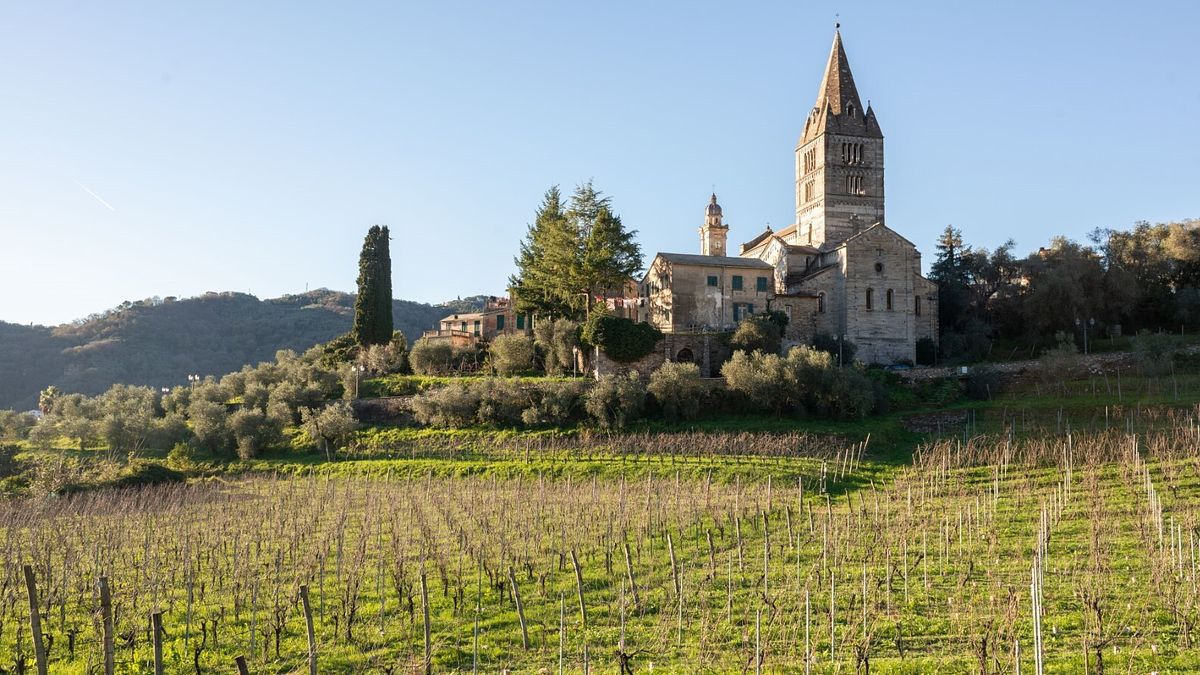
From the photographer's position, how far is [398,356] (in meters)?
46.5

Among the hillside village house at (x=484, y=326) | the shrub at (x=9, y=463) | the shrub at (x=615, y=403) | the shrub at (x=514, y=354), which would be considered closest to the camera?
the shrub at (x=615, y=403)

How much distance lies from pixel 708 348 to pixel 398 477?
17621mm

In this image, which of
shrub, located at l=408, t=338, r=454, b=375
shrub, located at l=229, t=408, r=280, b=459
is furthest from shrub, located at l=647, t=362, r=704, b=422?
shrub, located at l=229, t=408, r=280, b=459

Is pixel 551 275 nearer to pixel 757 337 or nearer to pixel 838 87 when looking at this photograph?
pixel 757 337

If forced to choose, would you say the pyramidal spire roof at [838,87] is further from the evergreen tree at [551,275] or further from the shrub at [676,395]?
the shrub at [676,395]

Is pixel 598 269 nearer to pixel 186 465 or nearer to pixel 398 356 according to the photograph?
pixel 398 356

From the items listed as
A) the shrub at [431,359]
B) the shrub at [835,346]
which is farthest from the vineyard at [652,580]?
the shrub at [835,346]

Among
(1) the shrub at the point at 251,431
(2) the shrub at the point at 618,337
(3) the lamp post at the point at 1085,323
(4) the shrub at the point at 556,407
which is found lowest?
(1) the shrub at the point at 251,431

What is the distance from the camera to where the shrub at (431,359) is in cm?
4531

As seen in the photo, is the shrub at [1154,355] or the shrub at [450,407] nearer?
the shrub at [450,407]

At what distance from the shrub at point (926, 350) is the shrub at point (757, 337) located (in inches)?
451

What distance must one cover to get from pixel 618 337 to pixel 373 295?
54.3 feet

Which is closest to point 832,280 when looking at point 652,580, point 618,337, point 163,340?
point 618,337

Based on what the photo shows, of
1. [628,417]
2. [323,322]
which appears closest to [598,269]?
[628,417]
